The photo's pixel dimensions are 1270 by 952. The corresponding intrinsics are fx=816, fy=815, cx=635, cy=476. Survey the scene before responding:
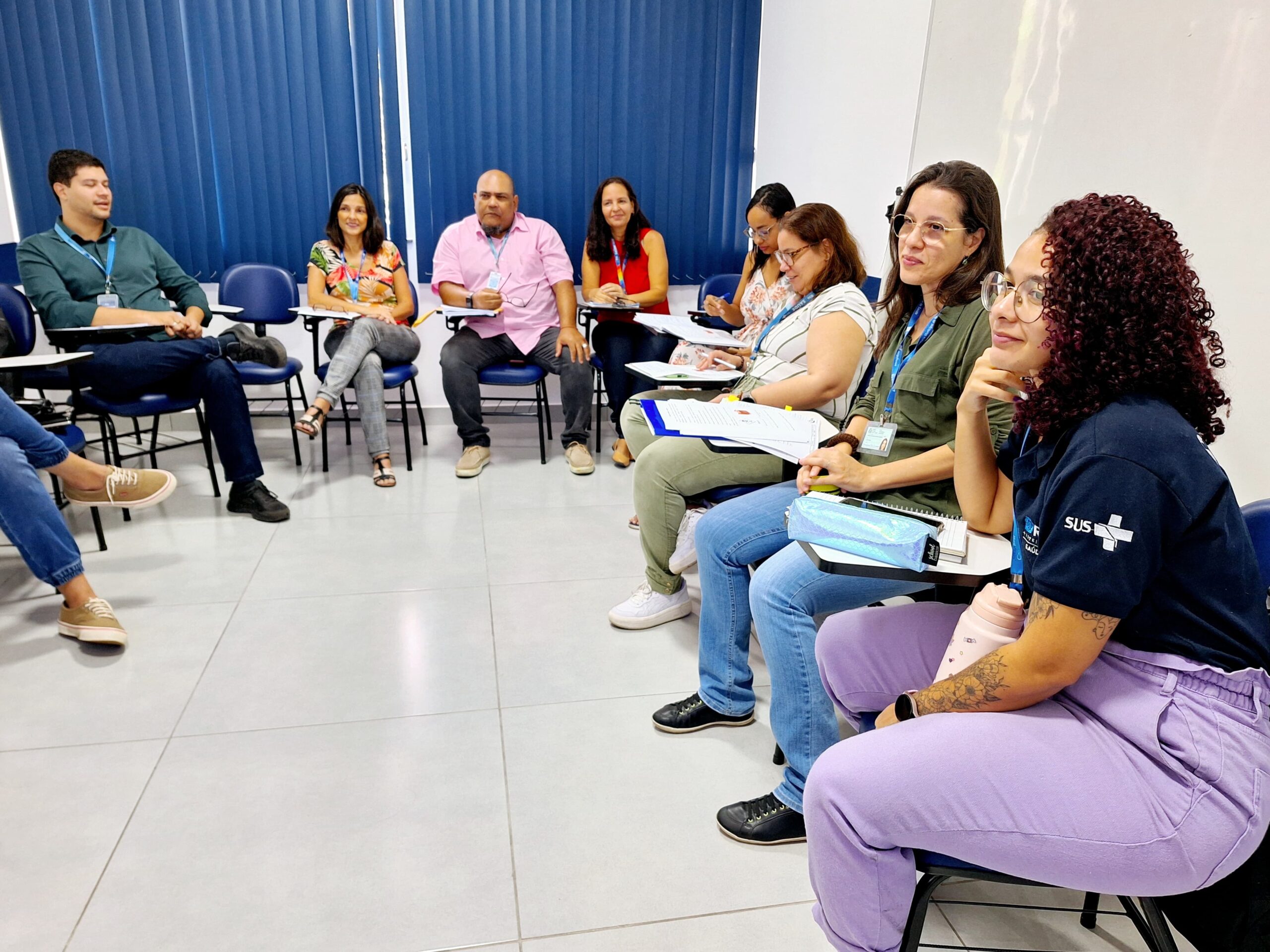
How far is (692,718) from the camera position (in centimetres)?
206

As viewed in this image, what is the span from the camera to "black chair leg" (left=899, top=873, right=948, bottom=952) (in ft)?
3.63

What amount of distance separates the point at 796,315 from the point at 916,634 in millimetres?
1261

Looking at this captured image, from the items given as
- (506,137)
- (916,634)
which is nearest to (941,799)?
Answer: (916,634)

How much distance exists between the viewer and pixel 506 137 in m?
4.82

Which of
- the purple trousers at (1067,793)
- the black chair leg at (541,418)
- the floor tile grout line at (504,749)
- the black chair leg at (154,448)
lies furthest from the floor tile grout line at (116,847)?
the black chair leg at (541,418)

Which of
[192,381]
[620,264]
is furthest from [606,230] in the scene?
[192,381]

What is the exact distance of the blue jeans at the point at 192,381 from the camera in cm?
329

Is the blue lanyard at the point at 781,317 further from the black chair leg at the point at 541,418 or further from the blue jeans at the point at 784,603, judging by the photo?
the black chair leg at the point at 541,418

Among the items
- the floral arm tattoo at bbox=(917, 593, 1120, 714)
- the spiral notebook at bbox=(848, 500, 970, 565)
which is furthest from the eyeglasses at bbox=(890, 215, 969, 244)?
the floral arm tattoo at bbox=(917, 593, 1120, 714)

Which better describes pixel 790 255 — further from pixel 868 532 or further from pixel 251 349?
pixel 251 349

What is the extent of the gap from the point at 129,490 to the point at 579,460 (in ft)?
6.60

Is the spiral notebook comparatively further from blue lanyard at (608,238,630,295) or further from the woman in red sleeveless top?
blue lanyard at (608,238,630,295)

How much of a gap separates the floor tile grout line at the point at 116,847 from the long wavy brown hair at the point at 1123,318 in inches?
72.0

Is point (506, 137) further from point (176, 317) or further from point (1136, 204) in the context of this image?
point (1136, 204)
